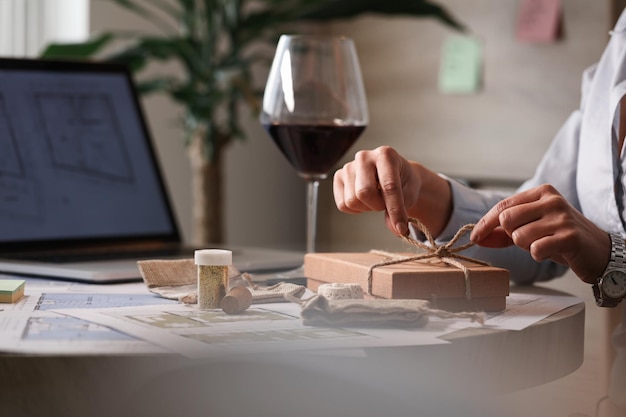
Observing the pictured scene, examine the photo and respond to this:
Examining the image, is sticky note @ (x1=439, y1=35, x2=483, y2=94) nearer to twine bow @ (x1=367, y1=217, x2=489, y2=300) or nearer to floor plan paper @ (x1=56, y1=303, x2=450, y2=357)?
twine bow @ (x1=367, y1=217, x2=489, y2=300)

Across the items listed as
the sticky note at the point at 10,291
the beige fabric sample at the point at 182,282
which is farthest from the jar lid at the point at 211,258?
the sticky note at the point at 10,291

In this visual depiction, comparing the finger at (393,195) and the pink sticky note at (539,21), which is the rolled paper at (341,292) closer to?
the finger at (393,195)

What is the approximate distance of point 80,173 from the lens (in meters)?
1.20

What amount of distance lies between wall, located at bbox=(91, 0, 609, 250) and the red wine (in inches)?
56.3

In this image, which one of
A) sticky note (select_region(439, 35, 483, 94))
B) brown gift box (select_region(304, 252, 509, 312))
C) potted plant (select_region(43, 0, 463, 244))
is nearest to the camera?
brown gift box (select_region(304, 252, 509, 312))

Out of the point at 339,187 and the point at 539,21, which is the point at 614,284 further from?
the point at 539,21

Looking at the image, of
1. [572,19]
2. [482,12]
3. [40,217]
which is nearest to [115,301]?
[40,217]

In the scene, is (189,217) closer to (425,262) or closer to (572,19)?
(572,19)

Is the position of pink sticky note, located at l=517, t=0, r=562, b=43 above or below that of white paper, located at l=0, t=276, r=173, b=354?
above

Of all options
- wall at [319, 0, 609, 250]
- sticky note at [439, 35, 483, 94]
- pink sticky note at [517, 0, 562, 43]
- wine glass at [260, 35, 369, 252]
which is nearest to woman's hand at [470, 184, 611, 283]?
wine glass at [260, 35, 369, 252]

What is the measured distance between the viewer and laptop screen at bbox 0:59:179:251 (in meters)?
1.14

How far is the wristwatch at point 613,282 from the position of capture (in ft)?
2.72

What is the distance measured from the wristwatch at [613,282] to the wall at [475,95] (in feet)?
5.01

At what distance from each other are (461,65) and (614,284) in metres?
1.87
